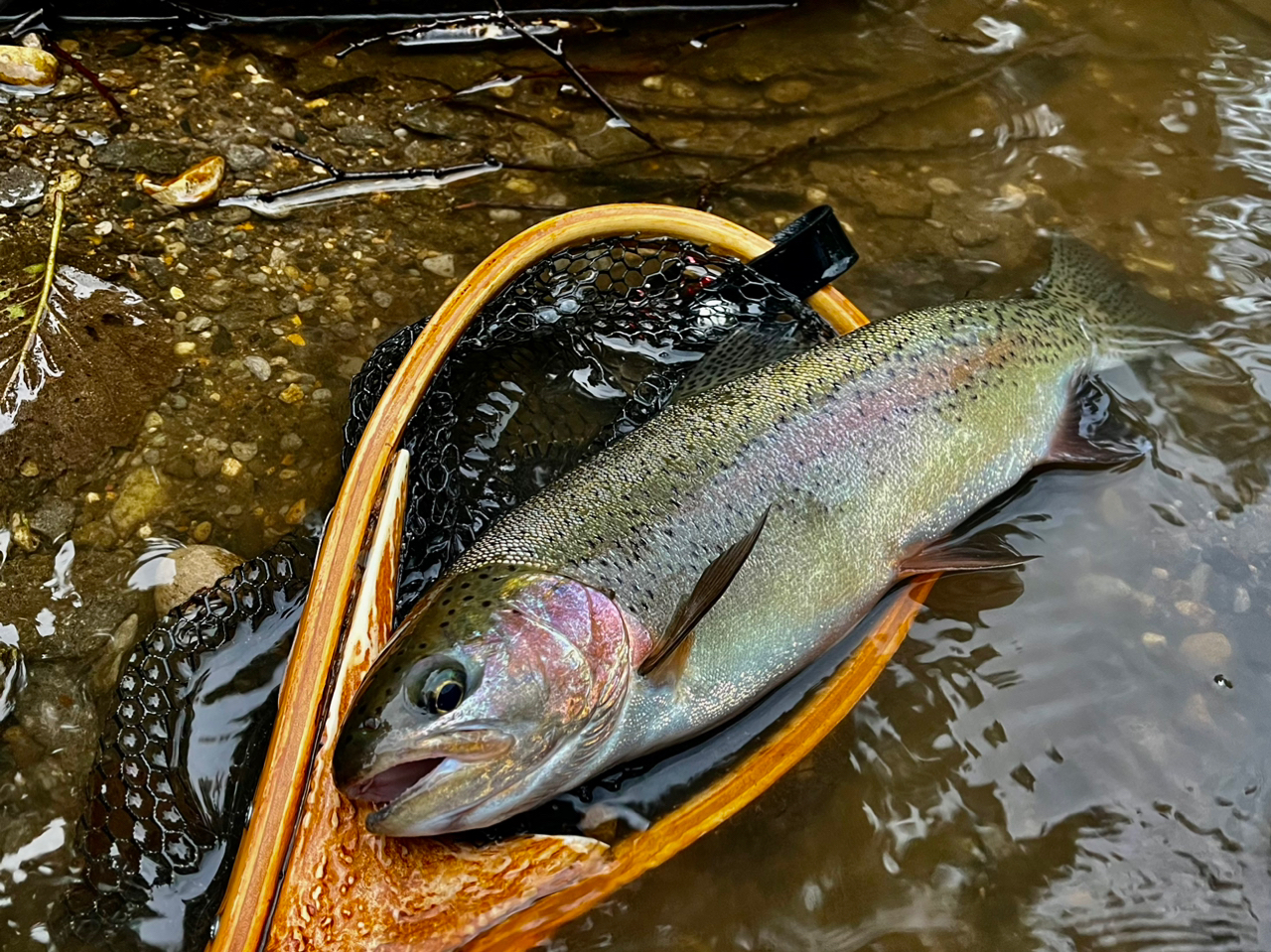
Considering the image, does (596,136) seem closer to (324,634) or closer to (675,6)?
(675,6)

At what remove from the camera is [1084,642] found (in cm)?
276

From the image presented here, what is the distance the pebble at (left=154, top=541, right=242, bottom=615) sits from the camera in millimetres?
2539

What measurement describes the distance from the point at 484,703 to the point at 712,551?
2.30 feet

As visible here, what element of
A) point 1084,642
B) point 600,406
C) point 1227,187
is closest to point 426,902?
point 600,406

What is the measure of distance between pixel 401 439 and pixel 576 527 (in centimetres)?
57

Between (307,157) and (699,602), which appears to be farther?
(307,157)

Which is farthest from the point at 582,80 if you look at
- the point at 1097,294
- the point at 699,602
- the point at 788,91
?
the point at 699,602

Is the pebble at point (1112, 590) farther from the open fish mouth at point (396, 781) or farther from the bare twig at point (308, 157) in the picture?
the bare twig at point (308, 157)

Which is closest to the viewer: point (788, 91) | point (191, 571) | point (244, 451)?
point (191, 571)

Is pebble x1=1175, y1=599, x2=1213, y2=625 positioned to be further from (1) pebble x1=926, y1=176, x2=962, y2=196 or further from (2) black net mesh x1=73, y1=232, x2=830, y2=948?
(1) pebble x1=926, y1=176, x2=962, y2=196

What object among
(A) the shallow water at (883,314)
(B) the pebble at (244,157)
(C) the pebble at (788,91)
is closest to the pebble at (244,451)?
(A) the shallow water at (883,314)

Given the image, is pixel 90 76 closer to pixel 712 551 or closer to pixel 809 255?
pixel 809 255

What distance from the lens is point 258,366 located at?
10.3 feet

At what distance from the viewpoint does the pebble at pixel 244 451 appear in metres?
2.92
